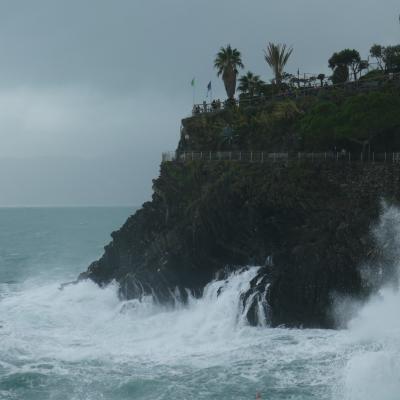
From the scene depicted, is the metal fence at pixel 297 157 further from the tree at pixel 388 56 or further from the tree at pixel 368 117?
the tree at pixel 388 56

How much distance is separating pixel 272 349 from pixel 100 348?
39.8ft

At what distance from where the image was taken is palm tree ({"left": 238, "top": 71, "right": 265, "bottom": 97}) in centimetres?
8006

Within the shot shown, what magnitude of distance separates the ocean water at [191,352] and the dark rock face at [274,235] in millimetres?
1800

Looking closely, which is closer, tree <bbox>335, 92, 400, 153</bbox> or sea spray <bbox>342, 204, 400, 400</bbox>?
sea spray <bbox>342, 204, 400, 400</bbox>

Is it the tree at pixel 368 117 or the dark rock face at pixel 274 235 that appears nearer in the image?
the dark rock face at pixel 274 235

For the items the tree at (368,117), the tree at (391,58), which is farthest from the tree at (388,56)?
the tree at (368,117)

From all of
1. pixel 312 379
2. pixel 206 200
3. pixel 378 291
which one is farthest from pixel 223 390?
pixel 206 200

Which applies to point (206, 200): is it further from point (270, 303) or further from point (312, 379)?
point (312, 379)

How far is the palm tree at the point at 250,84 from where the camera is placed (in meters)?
80.1

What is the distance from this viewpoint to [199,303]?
5206 centimetres

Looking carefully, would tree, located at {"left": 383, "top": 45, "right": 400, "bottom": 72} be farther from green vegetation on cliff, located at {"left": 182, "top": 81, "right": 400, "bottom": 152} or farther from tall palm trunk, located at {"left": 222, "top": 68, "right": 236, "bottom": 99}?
tall palm trunk, located at {"left": 222, "top": 68, "right": 236, "bottom": 99}

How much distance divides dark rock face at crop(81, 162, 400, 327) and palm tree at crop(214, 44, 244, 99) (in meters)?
20.6

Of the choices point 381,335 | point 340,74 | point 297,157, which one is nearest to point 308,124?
point 297,157

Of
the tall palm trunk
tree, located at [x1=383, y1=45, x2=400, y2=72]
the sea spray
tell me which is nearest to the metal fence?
the sea spray
